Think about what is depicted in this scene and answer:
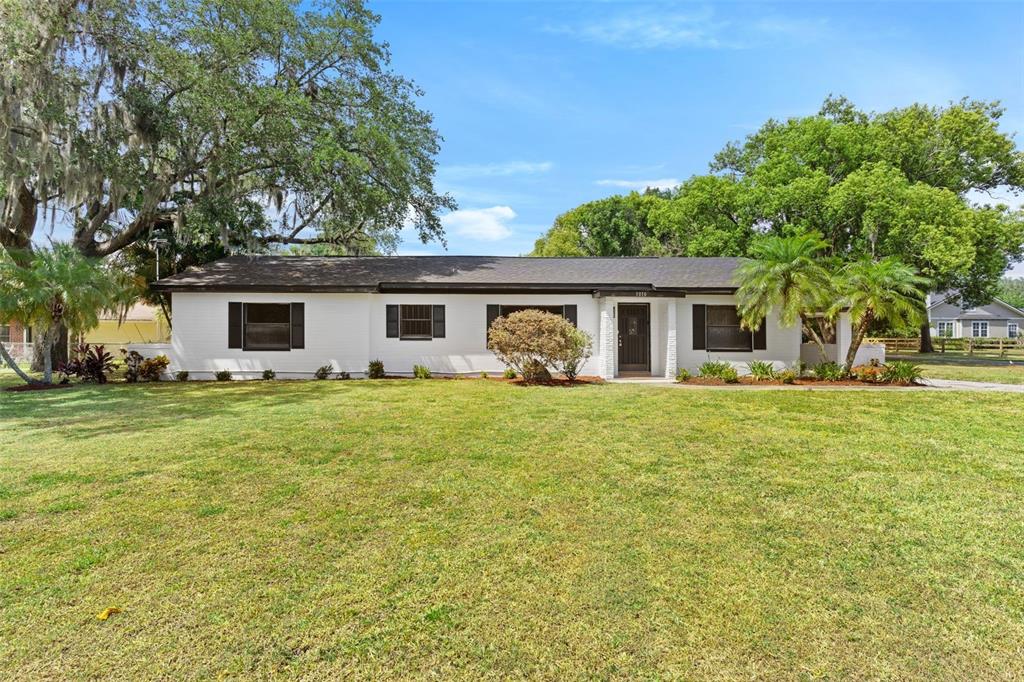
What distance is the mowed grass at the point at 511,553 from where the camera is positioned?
102 inches

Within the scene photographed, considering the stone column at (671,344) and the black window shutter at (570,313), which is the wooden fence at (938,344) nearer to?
the stone column at (671,344)

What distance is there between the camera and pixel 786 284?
12844mm

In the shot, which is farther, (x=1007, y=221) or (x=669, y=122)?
(x=1007, y=221)

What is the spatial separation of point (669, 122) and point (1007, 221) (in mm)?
20349

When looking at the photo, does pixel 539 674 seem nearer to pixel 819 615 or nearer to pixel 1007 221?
pixel 819 615

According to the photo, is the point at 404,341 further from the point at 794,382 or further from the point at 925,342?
the point at 925,342

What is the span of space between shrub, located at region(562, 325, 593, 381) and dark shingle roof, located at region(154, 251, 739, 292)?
6.77ft

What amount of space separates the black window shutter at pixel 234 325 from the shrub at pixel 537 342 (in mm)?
7226

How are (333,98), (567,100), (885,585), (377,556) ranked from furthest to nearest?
(333,98)
(567,100)
(377,556)
(885,585)

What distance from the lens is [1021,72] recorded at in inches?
496

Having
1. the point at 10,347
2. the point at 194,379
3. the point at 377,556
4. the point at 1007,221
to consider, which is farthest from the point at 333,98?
the point at 1007,221

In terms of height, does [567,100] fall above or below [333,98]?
below

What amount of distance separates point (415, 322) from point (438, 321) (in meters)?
0.68

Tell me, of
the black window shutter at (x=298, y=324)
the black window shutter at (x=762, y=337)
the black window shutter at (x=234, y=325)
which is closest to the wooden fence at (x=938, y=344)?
the black window shutter at (x=762, y=337)
